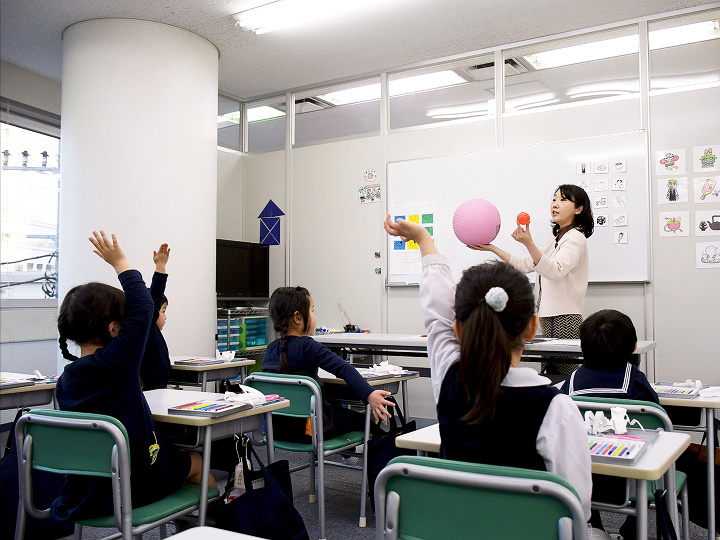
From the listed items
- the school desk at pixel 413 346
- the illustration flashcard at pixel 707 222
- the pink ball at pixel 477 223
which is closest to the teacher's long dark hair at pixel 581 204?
the pink ball at pixel 477 223

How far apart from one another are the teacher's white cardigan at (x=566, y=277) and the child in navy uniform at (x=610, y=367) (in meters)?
1.37

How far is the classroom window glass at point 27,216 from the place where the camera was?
505cm

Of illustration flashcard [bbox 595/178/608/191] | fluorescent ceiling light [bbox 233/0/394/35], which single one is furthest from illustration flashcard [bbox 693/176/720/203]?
fluorescent ceiling light [bbox 233/0/394/35]

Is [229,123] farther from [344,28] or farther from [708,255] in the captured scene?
[708,255]

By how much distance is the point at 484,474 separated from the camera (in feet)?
3.62

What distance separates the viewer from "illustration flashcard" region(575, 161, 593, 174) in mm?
4555

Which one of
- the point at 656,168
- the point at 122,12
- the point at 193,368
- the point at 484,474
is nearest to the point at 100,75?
the point at 122,12

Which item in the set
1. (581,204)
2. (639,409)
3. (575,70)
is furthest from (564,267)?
(575,70)

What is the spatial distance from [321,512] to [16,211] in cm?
398

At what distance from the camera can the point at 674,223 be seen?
4.30 m

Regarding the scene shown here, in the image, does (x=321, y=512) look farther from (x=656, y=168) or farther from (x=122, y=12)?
(x=122, y=12)

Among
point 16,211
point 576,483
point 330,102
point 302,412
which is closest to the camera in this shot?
point 576,483

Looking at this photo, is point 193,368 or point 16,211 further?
point 16,211

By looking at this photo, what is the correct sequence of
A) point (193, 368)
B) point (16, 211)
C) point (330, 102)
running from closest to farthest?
point (193, 368), point (16, 211), point (330, 102)
